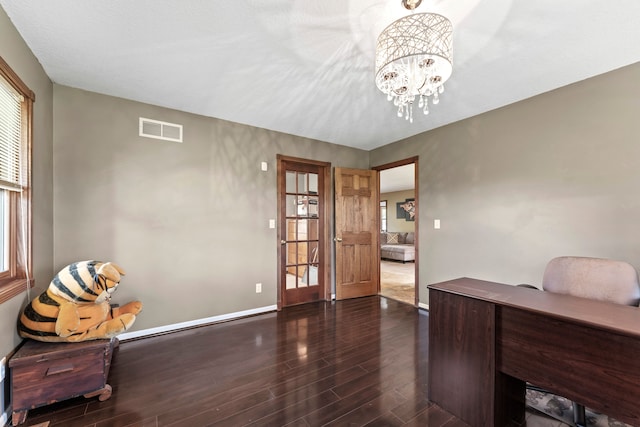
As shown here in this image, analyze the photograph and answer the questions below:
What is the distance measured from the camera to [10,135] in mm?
1748

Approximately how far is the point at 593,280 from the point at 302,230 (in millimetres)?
3033

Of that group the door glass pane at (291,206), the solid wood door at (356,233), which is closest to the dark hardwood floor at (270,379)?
the solid wood door at (356,233)

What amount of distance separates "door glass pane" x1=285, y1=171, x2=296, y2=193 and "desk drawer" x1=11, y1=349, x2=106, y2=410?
265 centimetres

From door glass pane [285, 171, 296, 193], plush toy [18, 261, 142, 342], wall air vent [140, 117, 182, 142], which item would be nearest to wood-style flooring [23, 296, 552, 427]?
plush toy [18, 261, 142, 342]

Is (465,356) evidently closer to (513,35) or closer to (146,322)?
(513,35)

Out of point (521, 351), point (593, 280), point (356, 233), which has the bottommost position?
point (521, 351)

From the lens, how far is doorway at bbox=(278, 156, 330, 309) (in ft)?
12.2

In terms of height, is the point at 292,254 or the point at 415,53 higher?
the point at 415,53

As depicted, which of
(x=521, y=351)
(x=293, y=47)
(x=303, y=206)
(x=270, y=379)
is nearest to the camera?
(x=521, y=351)

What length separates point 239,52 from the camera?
1964mm

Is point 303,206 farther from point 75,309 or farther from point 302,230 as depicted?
point 75,309

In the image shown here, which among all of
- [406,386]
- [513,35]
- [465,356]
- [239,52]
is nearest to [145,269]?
[239,52]

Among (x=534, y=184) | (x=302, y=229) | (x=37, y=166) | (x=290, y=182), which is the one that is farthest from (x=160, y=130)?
(x=534, y=184)

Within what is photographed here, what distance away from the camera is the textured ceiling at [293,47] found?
157cm
